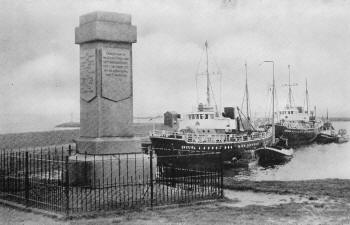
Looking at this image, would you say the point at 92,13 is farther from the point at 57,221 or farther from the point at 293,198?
the point at 293,198

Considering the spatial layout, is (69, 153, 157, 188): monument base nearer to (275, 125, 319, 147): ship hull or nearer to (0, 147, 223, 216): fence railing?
(0, 147, 223, 216): fence railing

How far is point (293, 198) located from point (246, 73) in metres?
46.5

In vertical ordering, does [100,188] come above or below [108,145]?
below

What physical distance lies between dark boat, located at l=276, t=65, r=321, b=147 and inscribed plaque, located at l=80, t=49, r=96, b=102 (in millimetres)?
52853

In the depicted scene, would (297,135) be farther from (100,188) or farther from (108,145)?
(100,188)

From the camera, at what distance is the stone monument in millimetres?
10125

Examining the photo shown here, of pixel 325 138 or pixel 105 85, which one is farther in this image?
pixel 325 138

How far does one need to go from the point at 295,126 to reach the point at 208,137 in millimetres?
36599

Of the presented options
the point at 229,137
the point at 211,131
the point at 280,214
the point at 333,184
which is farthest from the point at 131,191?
the point at 211,131

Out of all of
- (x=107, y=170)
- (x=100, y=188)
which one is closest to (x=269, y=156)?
(x=107, y=170)

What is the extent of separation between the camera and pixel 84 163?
9602 mm

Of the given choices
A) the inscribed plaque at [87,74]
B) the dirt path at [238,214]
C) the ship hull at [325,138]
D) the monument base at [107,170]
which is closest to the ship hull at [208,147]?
the inscribed plaque at [87,74]

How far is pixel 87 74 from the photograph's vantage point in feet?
34.0

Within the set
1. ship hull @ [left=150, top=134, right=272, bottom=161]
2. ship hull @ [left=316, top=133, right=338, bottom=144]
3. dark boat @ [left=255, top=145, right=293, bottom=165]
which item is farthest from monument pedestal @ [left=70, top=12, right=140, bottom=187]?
ship hull @ [left=316, top=133, right=338, bottom=144]
